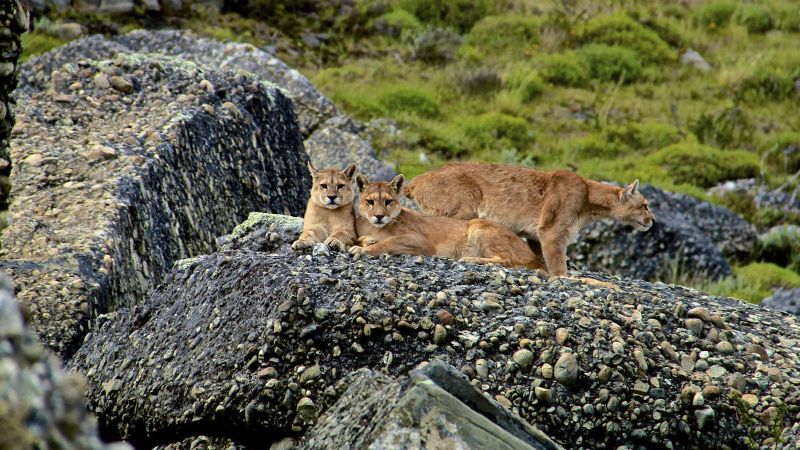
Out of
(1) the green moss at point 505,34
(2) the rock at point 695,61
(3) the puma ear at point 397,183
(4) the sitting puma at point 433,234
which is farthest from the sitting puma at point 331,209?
(2) the rock at point 695,61

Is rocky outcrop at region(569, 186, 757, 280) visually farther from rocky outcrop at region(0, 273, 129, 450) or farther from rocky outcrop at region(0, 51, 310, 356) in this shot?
rocky outcrop at region(0, 273, 129, 450)

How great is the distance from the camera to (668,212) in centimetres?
1623

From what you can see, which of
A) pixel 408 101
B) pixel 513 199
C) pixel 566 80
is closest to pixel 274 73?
pixel 408 101

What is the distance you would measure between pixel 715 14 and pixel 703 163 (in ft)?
32.3

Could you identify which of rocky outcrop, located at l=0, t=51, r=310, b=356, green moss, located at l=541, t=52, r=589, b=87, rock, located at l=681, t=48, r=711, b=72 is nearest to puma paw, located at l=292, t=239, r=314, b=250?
rocky outcrop, located at l=0, t=51, r=310, b=356

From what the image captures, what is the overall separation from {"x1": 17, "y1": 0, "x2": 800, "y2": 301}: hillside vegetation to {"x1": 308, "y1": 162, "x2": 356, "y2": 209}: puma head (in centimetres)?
863

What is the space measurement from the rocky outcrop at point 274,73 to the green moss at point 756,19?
1552 cm

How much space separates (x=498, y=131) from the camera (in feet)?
69.8

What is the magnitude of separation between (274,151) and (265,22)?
13569 mm

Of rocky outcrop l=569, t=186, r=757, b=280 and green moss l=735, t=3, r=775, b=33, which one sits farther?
green moss l=735, t=3, r=775, b=33

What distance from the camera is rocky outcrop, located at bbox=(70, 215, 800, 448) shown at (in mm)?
6164

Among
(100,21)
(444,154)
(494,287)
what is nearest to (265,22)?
(100,21)

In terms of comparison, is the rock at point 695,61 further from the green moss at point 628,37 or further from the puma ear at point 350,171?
the puma ear at point 350,171

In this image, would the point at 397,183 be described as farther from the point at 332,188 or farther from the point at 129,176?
the point at 129,176
